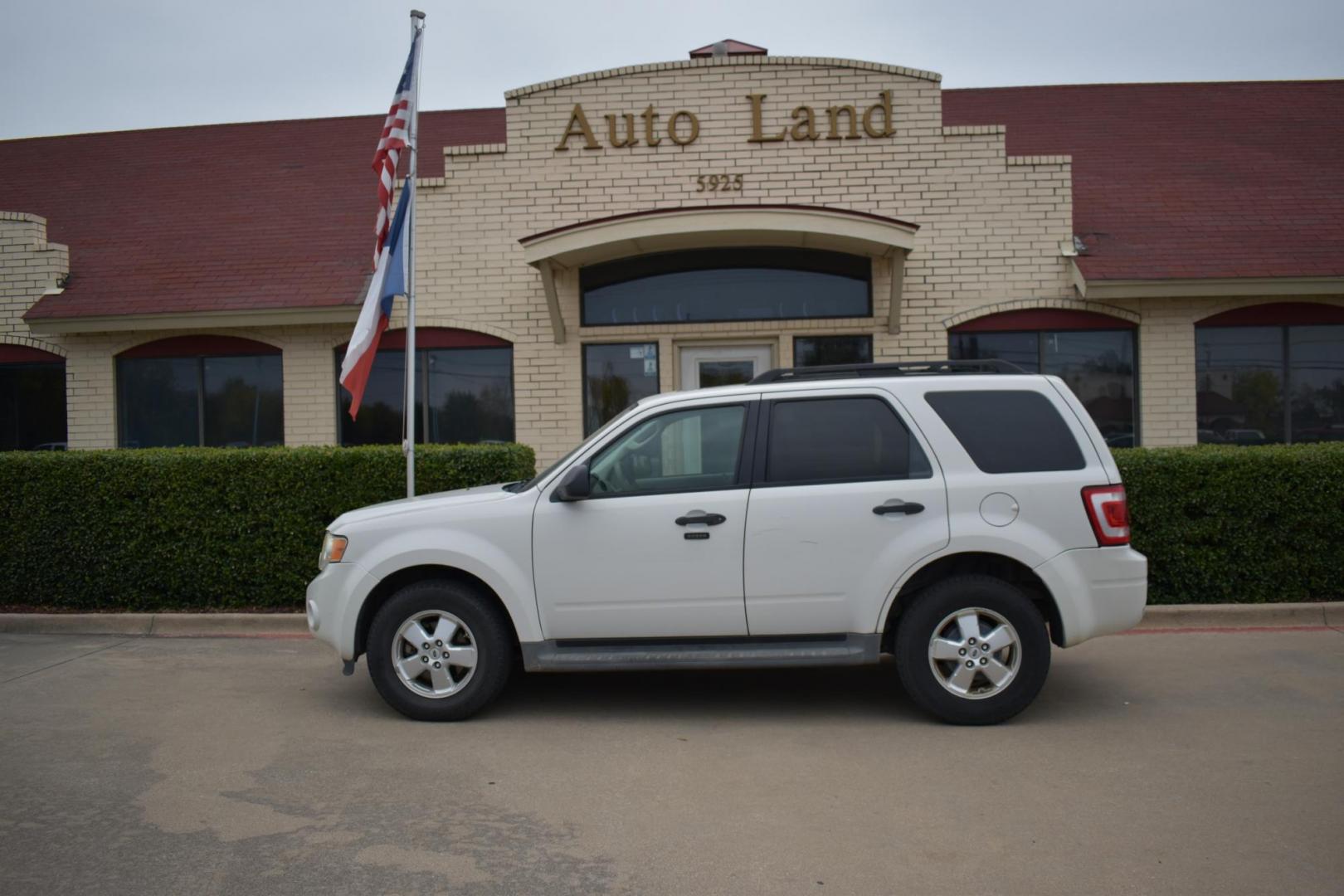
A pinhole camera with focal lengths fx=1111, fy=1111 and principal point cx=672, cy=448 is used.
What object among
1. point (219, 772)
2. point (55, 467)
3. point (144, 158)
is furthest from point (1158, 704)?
point (144, 158)

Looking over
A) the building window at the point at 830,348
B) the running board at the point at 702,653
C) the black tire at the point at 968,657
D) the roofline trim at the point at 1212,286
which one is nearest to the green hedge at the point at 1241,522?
the roofline trim at the point at 1212,286

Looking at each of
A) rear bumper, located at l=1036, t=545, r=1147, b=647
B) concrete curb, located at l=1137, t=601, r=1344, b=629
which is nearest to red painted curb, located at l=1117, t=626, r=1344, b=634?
concrete curb, located at l=1137, t=601, r=1344, b=629

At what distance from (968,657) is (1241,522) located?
401 cm

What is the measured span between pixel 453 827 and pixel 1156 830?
2.89m

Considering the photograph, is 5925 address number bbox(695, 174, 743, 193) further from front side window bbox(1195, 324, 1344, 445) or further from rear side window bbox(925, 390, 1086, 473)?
rear side window bbox(925, 390, 1086, 473)

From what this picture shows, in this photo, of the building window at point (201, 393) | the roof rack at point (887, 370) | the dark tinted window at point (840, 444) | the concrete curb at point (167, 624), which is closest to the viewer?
the dark tinted window at point (840, 444)

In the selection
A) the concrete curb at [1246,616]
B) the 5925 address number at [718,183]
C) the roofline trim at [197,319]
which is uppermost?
the 5925 address number at [718,183]

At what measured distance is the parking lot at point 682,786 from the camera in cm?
418

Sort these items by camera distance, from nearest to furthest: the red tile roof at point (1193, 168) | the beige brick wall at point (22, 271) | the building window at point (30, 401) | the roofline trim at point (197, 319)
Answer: the red tile roof at point (1193, 168), the roofline trim at point (197, 319), the beige brick wall at point (22, 271), the building window at point (30, 401)

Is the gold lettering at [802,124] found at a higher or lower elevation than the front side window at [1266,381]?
higher

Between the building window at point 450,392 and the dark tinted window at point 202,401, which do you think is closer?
the building window at point 450,392

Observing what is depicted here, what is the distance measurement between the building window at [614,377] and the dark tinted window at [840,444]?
574cm

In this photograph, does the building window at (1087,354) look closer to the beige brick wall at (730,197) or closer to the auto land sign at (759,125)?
the beige brick wall at (730,197)

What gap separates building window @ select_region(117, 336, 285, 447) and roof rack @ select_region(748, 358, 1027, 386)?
25.4ft
